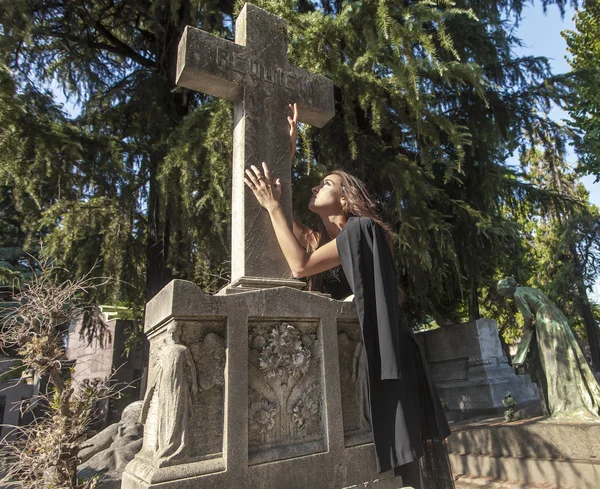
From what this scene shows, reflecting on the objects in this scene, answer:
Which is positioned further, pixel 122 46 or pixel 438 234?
pixel 122 46

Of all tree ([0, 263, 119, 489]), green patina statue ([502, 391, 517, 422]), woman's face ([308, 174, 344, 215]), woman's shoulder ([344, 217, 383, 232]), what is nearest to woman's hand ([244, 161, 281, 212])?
woman's face ([308, 174, 344, 215])

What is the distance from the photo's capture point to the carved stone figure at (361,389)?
2270 millimetres

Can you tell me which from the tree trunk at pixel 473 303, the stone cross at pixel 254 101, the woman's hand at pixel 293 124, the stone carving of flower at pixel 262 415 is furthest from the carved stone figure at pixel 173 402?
the tree trunk at pixel 473 303

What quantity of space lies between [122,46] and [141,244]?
166 inches

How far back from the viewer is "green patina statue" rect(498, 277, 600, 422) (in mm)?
5340

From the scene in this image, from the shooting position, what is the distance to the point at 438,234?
698cm

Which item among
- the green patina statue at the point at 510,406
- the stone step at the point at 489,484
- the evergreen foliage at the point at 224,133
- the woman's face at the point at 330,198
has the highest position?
the evergreen foliage at the point at 224,133

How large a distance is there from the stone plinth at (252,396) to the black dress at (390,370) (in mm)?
213

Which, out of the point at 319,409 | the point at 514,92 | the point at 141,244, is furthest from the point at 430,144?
the point at 319,409

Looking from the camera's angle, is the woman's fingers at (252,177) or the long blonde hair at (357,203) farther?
the woman's fingers at (252,177)

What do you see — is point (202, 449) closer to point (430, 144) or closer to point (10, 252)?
point (430, 144)

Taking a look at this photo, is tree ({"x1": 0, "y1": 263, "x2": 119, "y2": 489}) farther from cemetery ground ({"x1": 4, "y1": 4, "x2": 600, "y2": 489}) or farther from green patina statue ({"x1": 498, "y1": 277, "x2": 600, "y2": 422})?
green patina statue ({"x1": 498, "y1": 277, "x2": 600, "y2": 422})

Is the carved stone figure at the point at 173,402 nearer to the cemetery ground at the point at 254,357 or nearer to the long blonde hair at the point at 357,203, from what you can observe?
the cemetery ground at the point at 254,357

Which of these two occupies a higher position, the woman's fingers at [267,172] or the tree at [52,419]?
the woman's fingers at [267,172]
